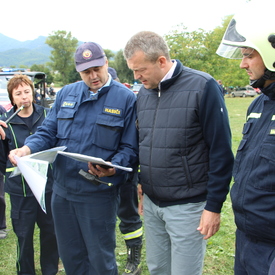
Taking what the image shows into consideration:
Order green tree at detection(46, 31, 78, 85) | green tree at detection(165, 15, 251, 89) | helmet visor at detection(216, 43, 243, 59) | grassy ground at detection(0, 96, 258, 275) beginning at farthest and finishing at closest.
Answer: green tree at detection(46, 31, 78, 85)
green tree at detection(165, 15, 251, 89)
grassy ground at detection(0, 96, 258, 275)
helmet visor at detection(216, 43, 243, 59)

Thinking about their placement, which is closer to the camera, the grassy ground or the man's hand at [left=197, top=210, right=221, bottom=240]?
the man's hand at [left=197, top=210, right=221, bottom=240]

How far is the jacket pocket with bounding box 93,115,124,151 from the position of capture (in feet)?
Answer: 7.72

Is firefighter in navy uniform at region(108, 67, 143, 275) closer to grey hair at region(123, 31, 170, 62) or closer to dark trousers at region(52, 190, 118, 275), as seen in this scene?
dark trousers at region(52, 190, 118, 275)

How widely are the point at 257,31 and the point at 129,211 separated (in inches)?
93.2

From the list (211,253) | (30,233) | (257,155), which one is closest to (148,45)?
(257,155)

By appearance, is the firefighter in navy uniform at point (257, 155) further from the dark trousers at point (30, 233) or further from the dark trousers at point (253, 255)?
the dark trousers at point (30, 233)

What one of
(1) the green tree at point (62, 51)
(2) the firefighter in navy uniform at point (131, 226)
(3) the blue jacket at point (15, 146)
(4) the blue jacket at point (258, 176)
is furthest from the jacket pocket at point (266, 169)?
(1) the green tree at point (62, 51)

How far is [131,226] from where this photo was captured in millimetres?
3371

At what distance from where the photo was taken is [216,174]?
6.40 feet

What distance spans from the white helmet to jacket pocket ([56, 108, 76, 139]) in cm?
128

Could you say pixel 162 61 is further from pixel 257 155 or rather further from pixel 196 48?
pixel 196 48

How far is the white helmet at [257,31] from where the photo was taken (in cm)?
160

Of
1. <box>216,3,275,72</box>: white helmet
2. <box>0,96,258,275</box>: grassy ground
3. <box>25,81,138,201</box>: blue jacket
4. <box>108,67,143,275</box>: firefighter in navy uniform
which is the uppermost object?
<box>216,3,275,72</box>: white helmet

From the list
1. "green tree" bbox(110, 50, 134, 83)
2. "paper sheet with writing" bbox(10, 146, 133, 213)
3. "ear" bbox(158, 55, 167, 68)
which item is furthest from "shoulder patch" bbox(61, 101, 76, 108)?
"green tree" bbox(110, 50, 134, 83)
